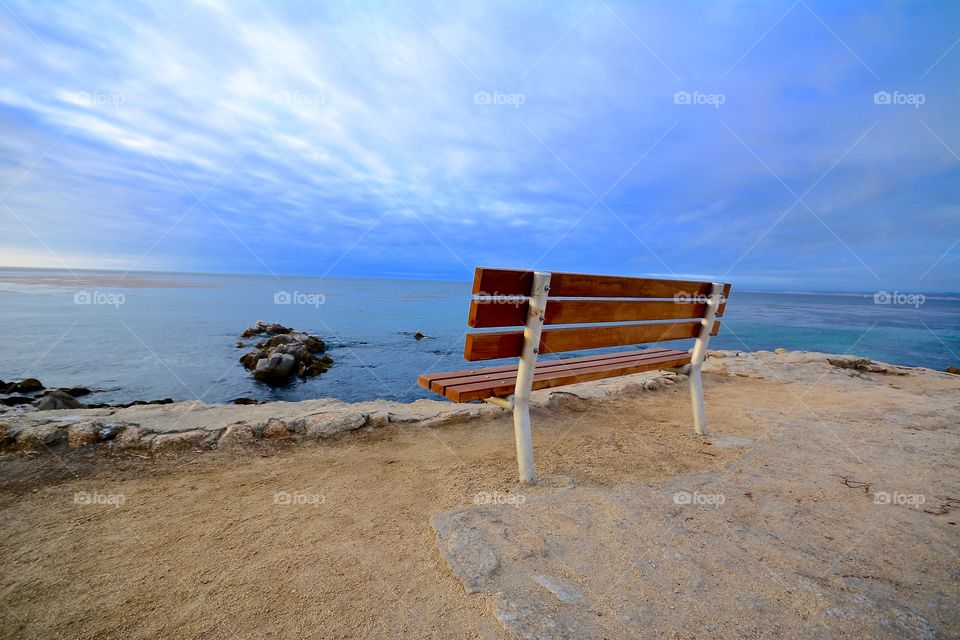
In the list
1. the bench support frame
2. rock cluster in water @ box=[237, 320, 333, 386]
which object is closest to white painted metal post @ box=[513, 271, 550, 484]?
the bench support frame

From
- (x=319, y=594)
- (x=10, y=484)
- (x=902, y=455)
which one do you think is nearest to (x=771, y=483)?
(x=902, y=455)

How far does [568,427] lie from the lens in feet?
14.8

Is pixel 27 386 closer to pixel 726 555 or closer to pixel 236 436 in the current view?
pixel 236 436

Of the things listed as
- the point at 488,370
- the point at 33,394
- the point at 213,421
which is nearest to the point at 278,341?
the point at 33,394

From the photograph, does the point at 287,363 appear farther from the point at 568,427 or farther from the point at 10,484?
the point at 568,427

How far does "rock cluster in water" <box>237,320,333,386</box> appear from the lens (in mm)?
10289

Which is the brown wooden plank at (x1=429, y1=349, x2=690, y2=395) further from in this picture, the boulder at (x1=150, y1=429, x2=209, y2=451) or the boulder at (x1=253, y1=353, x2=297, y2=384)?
the boulder at (x1=253, y1=353, x2=297, y2=384)

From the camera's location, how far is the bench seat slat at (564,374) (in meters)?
2.85

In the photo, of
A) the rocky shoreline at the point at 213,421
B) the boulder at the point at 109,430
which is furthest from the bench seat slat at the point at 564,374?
the boulder at the point at 109,430

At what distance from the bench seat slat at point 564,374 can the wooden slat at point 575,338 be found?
0.73ft

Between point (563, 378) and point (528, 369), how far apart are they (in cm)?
48

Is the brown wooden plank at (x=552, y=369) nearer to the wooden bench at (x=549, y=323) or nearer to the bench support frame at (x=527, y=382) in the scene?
the wooden bench at (x=549, y=323)

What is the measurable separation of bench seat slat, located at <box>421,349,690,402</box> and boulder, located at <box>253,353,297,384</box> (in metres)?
8.55

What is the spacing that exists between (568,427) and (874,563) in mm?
2588
